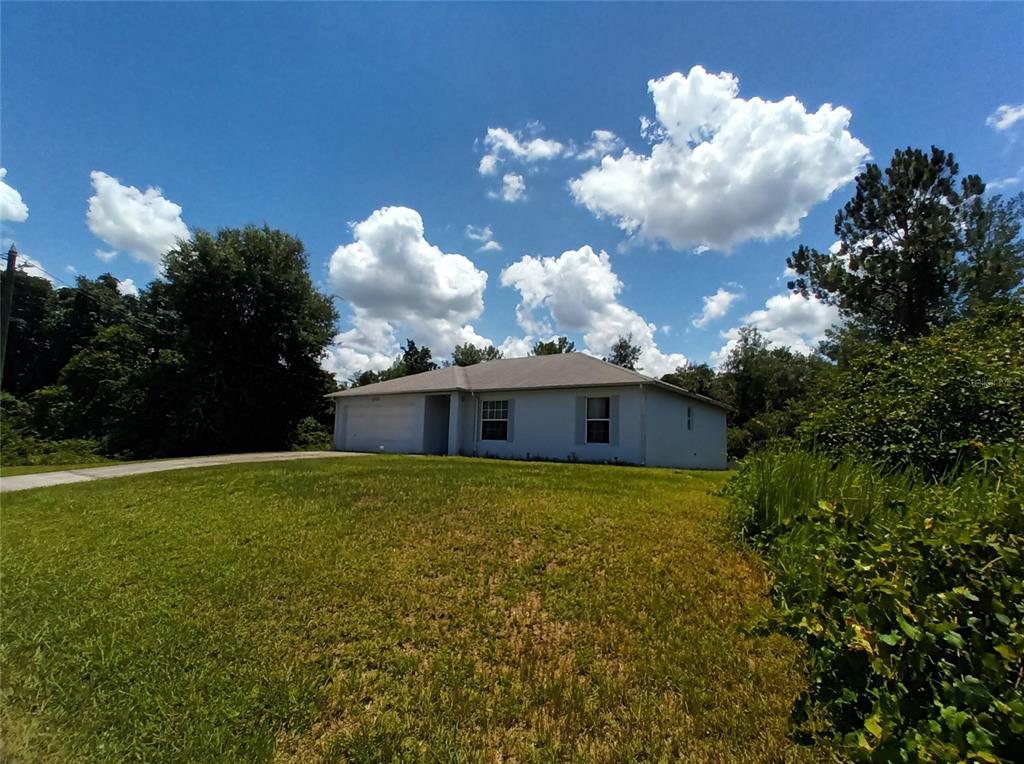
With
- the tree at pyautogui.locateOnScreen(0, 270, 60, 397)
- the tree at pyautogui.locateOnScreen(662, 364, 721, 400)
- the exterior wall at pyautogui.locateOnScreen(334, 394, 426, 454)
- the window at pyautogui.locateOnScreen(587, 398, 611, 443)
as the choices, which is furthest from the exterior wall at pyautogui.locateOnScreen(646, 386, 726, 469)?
the tree at pyautogui.locateOnScreen(0, 270, 60, 397)

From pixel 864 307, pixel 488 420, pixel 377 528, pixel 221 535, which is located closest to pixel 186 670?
pixel 377 528

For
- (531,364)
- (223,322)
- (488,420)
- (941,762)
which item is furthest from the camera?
(223,322)

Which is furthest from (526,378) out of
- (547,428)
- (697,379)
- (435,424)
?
(697,379)

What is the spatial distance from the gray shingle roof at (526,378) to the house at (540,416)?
4cm

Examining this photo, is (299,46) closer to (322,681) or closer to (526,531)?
(526,531)

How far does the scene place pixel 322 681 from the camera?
2811 mm

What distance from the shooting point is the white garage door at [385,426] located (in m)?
18.8

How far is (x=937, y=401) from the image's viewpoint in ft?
14.8

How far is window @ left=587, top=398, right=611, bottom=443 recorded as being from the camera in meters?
14.7

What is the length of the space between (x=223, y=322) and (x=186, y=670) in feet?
81.3

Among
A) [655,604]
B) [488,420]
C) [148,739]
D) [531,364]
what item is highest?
[531,364]

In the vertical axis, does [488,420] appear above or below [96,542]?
above

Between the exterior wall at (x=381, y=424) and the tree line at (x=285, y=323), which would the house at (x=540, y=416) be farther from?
the tree line at (x=285, y=323)

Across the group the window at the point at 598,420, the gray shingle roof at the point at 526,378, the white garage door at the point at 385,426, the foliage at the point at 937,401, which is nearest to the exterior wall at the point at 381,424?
the white garage door at the point at 385,426
